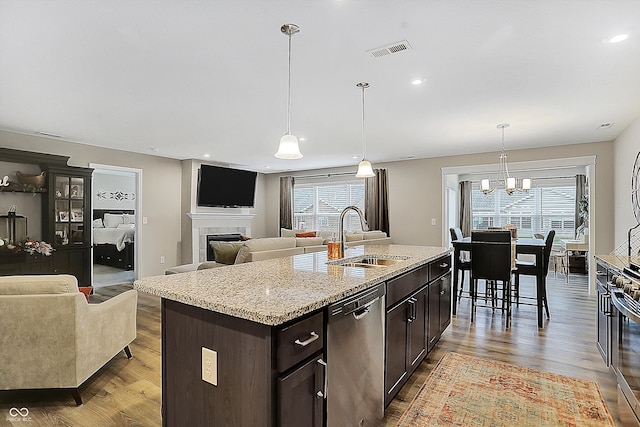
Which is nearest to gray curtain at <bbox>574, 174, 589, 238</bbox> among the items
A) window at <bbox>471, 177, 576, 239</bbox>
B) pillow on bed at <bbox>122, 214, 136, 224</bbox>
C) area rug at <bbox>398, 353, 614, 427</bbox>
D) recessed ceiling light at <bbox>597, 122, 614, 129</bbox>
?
window at <bbox>471, 177, 576, 239</bbox>

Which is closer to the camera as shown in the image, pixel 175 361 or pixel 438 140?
pixel 175 361

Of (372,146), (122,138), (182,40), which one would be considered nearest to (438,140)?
(372,146)

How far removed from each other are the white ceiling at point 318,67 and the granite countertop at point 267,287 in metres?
1.53

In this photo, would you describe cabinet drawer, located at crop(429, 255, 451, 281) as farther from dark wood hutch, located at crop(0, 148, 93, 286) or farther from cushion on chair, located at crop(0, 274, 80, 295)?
dark wood hutch, located at crop(0, 148, 93, 286)

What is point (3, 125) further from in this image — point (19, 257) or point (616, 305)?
point (616, 305)

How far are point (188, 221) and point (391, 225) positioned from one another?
4233 millimetres

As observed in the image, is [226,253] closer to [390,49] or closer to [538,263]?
[390,49]

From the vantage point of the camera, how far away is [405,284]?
2334 mm

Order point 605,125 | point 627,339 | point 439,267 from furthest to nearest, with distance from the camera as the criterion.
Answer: point 605,125 < point 439,267 < point 627,339

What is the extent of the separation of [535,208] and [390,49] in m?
7.38

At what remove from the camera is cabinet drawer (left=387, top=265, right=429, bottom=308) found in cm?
210

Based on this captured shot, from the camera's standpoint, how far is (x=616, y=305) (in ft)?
7.16

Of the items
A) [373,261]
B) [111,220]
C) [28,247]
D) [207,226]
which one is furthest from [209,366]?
[111,220]

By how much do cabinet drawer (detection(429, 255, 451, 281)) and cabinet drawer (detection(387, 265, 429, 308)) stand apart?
13 cm
